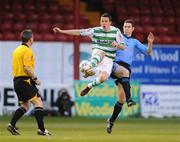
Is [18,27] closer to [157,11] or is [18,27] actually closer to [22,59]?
[157,11]

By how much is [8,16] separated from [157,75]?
6232 millimetres

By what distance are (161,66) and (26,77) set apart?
15.2 meters

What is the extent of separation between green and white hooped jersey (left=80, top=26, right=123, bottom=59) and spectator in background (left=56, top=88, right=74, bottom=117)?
421 inches

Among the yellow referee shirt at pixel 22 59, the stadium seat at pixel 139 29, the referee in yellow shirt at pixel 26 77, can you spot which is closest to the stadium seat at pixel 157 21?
the stadium seat at pixel 139 29

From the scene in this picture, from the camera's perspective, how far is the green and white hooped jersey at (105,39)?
18125 millimetres

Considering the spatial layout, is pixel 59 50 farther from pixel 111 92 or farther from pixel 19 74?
pixel 19 74

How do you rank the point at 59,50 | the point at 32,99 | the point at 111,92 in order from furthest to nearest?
the point at 59,50, the point at 111,92, the point at 32,99

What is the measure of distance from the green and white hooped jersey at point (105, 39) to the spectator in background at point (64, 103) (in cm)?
1069

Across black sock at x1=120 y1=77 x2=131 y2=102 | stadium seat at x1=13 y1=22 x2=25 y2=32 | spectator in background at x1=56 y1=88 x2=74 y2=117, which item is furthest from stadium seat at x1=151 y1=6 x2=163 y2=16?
black sock at x1=120 y1=77 x2=131 y2=102

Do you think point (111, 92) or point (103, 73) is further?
point (111, 92)

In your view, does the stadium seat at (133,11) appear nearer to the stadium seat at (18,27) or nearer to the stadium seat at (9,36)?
the stadium seat at (18,27)

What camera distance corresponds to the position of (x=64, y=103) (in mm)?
28906

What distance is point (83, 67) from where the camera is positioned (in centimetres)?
1764

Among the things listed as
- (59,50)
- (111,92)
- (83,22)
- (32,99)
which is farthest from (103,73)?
(83,22)
